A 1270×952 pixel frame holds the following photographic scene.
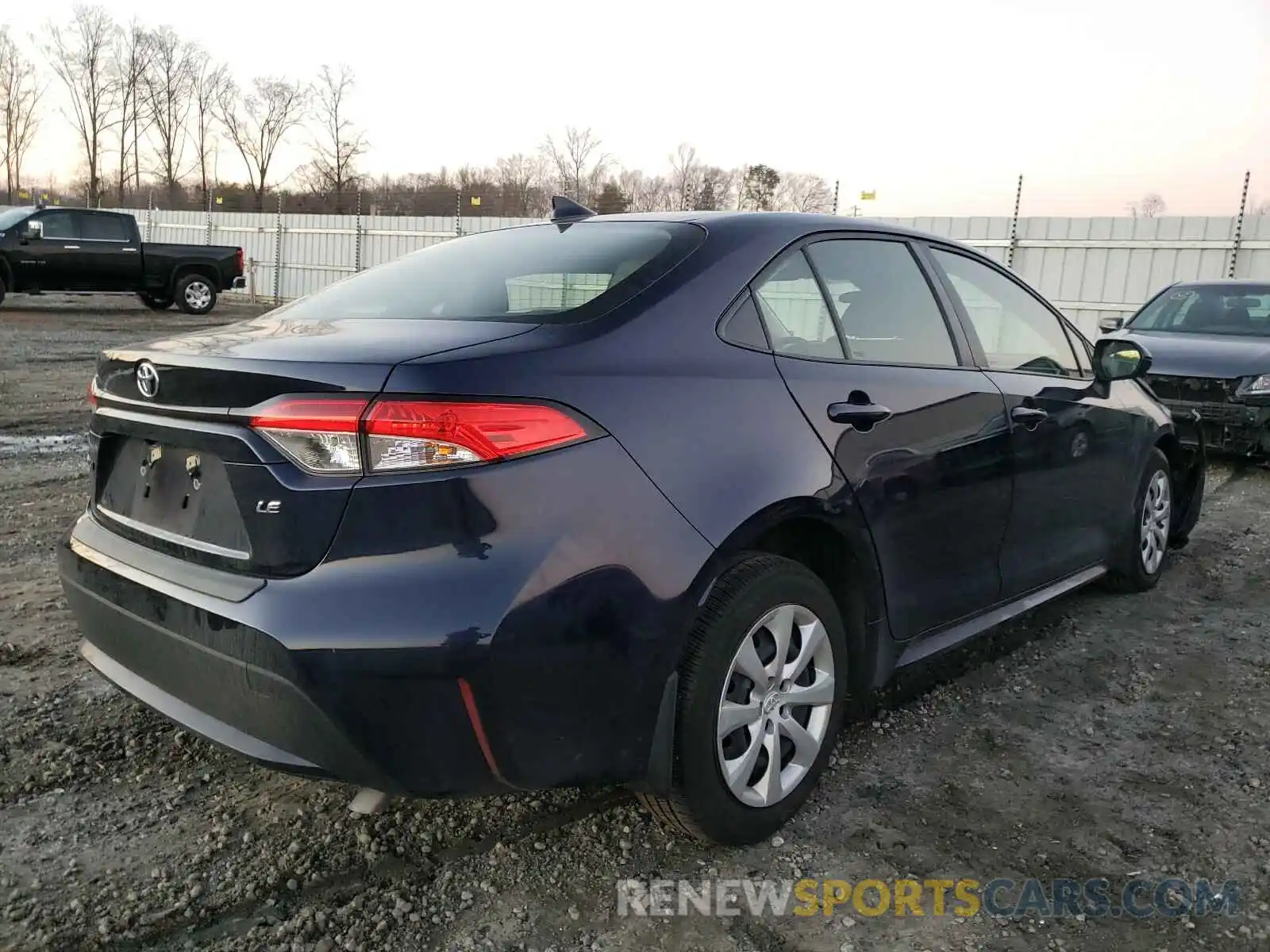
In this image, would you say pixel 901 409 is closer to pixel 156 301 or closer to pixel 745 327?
pixel 745 327

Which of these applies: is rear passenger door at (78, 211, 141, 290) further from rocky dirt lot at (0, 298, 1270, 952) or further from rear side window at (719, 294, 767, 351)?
rear side window at (719, 294, 767, 351)

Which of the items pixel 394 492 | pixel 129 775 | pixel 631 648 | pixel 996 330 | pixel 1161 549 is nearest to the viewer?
pixel 394 492

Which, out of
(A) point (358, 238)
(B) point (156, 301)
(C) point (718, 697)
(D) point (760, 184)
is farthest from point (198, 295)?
(D) point (760, 184)

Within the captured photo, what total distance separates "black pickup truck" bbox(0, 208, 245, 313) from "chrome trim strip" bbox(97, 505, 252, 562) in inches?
693

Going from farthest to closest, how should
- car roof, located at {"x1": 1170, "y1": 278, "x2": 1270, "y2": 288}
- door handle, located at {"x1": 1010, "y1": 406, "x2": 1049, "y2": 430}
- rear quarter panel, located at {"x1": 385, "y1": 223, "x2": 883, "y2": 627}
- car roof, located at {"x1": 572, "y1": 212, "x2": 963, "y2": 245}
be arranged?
car roof, located at {"x1": 1170, "y1": 278, "x2": 1270, "y2": 288} → door handle, located at {"x1": 1010, "y1": 406, "x2": 1049, "y2": 430} → car roof, located at {"x1": 572, "y1": 212, "x2": 963, "y2": 245} → rear quarter panel, located at {"x1": 385, "y1": 223, "x2": 883, "y2": 627}

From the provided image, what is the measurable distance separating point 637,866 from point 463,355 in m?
→ 1.29

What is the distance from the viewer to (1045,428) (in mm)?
3455

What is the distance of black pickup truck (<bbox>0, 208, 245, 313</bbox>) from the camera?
17.3 meters

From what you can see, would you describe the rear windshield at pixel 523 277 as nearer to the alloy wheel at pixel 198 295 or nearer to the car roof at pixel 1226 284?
the car roof at pixel 1226 284

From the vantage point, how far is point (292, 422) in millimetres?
1953

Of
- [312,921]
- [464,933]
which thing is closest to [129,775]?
[312,921]

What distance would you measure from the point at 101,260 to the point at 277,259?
8371 millimetres

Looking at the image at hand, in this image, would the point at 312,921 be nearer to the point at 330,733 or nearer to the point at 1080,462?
the point at 330,733

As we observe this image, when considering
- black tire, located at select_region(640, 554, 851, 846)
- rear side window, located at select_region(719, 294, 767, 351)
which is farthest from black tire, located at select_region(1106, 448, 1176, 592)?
rear side window, located at select_region(719, 294, 767, 351)
